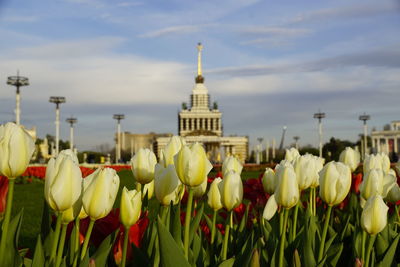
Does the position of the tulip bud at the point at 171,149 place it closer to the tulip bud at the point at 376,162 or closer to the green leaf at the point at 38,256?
the green leaf at the point at 38,256

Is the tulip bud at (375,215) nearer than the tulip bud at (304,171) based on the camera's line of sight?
Yes

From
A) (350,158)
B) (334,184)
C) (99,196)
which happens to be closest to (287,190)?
(334,184)

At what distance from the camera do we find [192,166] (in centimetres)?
148

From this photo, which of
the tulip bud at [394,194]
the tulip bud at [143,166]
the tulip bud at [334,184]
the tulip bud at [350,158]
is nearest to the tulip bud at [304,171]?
the tulip bud at [334,184]

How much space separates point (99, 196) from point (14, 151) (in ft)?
0.81

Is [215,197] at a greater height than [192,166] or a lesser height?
lesser

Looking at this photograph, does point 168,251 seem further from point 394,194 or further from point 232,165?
point 394,194

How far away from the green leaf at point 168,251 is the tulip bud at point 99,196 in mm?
181

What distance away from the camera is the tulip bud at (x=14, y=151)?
53.5 inches

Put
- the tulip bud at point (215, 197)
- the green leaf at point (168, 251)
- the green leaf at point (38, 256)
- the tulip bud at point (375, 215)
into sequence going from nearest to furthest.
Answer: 1. the green leaf at point (168, 251)
2. the green leaf at point (38, 256)
3. the tulip bud at point (375, 215)
4. the tulip bud at point (215, 197)

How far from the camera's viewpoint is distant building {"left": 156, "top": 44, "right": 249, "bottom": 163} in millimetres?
94394

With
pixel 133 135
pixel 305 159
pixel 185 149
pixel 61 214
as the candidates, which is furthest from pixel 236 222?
pixel 133 135

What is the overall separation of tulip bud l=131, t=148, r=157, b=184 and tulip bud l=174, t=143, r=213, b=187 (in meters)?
0.34

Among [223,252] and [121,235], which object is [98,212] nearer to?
[121,235]
